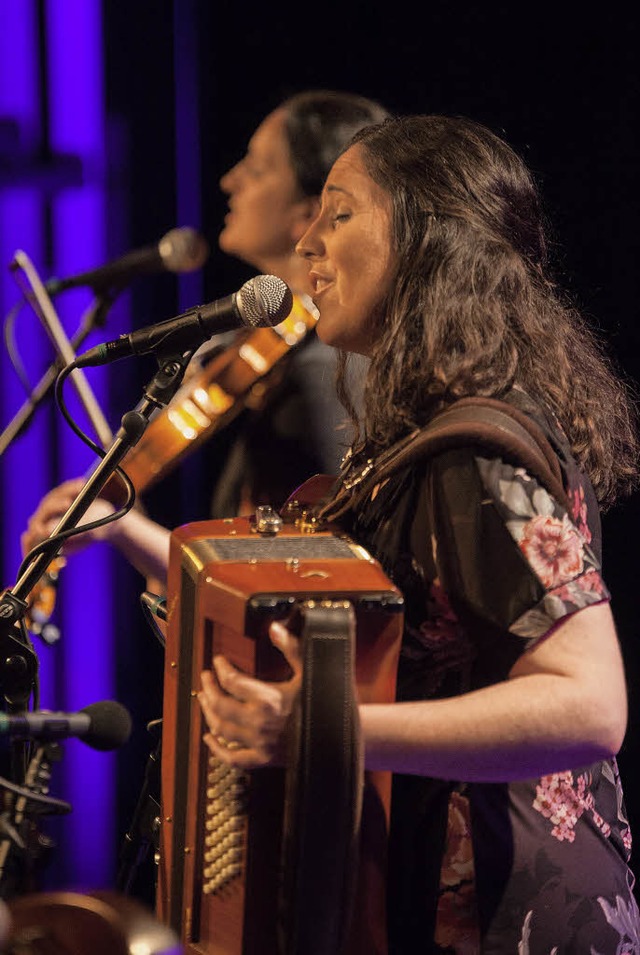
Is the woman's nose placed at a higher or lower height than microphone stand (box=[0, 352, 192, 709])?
higher

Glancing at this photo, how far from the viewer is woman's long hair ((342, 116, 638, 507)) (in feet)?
5.48

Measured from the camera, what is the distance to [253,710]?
137 cm

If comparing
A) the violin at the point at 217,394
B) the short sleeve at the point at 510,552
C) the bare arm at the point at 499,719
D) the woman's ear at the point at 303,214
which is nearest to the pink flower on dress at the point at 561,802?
the bare arm at the point at 499,719

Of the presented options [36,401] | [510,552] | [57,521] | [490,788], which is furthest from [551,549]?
[36,401]

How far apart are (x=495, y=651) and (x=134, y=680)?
266 cm

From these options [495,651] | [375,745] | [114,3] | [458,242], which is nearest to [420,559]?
[495,651]

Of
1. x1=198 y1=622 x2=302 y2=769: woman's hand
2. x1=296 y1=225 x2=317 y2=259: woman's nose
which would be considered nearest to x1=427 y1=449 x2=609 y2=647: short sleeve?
x1=198 y1=622 x2=302 y2=769: woman's hand

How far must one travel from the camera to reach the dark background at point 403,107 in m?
3.14

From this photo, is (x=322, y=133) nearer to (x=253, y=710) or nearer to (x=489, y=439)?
(x=489, y=439)

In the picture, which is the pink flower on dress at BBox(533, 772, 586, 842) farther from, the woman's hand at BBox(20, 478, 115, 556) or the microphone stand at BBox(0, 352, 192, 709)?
the woman's hand at BBox(20, 478, 115, 556)

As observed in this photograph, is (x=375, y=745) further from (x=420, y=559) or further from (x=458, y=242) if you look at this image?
(x=458, y=242)

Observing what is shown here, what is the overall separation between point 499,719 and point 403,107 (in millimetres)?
2530

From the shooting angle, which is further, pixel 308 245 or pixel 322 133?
pixel 322 133

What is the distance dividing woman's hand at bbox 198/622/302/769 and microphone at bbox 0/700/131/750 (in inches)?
4.5
